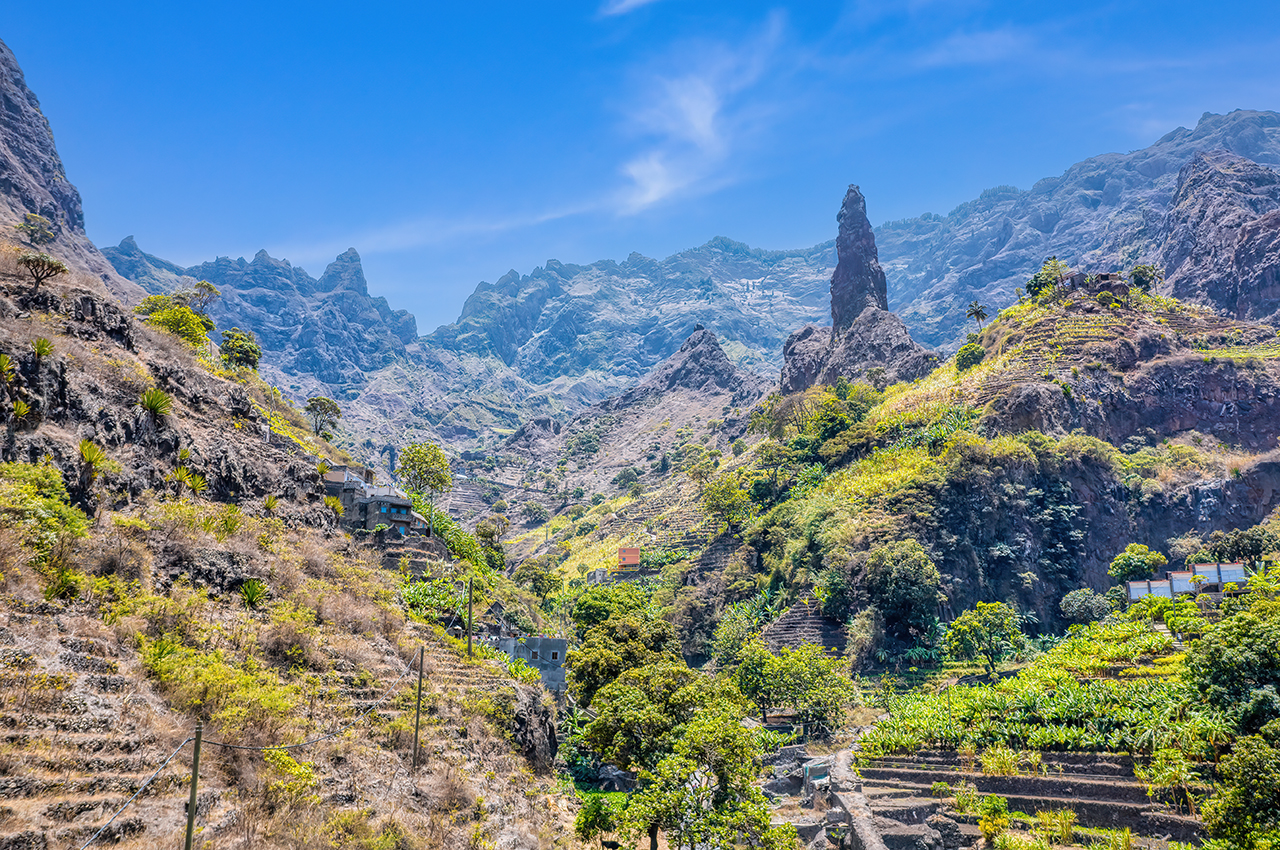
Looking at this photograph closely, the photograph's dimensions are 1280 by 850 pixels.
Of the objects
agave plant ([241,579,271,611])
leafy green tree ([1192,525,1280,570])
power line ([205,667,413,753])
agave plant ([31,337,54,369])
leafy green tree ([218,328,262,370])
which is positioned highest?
leafy green tree ([218,328,262,370])

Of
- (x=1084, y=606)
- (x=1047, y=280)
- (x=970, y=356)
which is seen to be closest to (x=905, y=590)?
(x=1084, y=606)

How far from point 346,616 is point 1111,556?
54.1 metres

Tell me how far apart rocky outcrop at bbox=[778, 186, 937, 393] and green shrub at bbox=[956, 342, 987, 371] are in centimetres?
1480

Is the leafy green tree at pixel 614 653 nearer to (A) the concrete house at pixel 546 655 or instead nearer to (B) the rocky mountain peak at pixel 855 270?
(A) the concrete house at pixel 546 655

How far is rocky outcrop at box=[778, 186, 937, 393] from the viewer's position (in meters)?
99.4

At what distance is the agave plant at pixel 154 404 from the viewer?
77.0ft

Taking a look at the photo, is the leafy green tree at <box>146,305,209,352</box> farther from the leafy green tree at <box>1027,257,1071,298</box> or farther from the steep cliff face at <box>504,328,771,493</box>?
the steep cliff face at <box>504,328,771,493</box>

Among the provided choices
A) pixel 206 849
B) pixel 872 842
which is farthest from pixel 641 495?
pixel 206 849

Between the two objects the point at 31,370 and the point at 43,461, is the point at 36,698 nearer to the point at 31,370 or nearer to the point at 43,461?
the point at 43,461

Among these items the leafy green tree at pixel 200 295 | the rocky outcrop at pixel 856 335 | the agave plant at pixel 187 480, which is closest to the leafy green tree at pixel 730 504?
the rocky outcrop at pixel 856 335

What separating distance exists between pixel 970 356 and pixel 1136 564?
3596cm

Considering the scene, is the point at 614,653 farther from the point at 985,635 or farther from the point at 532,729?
the point at 985,635

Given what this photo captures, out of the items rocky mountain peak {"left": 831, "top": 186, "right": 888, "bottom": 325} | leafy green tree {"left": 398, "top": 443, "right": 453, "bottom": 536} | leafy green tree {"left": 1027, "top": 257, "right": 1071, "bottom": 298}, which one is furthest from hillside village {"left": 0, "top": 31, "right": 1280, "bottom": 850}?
rocky mountain peak {"left": 831, "top": 186, "right": 888, "bottom": 325}

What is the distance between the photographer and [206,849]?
518 inches
